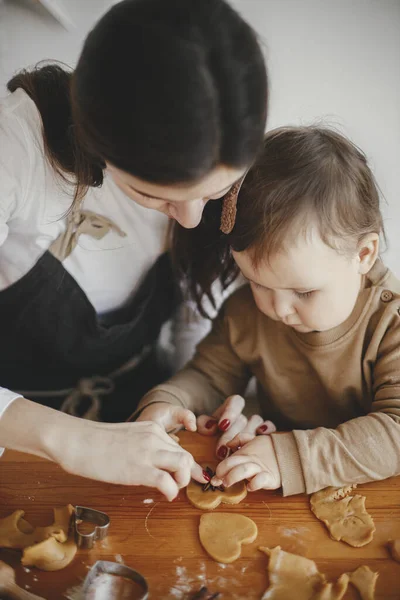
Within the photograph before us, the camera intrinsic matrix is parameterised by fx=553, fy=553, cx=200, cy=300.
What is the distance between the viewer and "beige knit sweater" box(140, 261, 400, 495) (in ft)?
2.63

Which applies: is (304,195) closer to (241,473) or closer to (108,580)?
(241,473)

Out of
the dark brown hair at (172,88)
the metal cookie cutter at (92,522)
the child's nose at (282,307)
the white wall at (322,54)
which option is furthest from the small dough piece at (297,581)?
the white wall at (322,54)

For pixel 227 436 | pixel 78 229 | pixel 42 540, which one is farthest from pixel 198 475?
pixel 78 229

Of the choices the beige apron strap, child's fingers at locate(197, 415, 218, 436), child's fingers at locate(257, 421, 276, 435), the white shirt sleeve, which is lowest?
child's fingers at locate(257, 421, 276, 435)

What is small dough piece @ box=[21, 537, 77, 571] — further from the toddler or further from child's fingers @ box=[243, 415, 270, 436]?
child's fingers @ box=[243, 415, 270, 436]

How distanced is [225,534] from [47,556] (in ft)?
0.73

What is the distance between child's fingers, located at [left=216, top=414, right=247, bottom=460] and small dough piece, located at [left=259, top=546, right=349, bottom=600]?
190mm

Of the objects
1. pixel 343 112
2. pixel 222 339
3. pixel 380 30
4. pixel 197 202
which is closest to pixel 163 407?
pixel 222 339

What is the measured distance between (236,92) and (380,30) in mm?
718

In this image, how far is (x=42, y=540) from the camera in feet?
2.24

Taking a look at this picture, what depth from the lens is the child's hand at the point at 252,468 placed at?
30.2 inches

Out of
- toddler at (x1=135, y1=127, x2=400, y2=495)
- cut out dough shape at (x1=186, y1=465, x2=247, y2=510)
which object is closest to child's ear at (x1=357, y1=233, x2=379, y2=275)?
toddler at (x1=135, y1=127, x2=400, y2=495)

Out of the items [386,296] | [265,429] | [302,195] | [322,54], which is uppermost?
[322,54]

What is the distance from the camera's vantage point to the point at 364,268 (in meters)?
0.88
